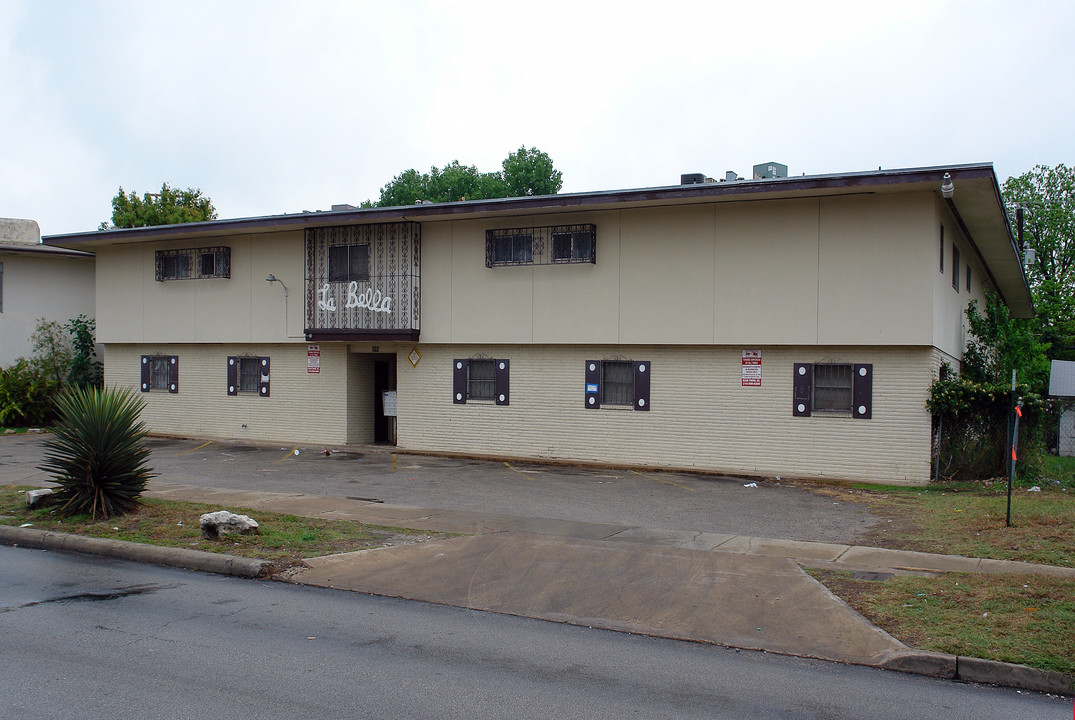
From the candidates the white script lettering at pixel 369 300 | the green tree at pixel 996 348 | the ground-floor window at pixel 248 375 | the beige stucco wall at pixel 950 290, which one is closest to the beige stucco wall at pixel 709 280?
the beige stucco wall at pixel 950 290

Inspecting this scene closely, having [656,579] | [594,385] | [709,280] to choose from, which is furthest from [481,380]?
[656,579]

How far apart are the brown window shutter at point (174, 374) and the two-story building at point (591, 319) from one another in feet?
0.13

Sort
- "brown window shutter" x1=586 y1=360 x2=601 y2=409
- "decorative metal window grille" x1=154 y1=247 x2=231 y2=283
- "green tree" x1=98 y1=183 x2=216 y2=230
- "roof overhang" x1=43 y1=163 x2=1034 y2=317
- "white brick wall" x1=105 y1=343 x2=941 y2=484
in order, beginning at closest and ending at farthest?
1. "roof overhang" x1=43 y1=163 x2=1034 y2=317
2. "white brick wall" x1=105 y1=343 x2=941 y2=484
3. "brown window shutter" x1=586 y1=360 x2=601 y2=409
4. "decorative metal window grille" x1=154 y1=247 x2=231 y2=283
5. "green tree" x1=98 y1=183 x2=216 y2=230

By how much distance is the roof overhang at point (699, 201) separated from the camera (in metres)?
15.9

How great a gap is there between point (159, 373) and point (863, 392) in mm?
19044

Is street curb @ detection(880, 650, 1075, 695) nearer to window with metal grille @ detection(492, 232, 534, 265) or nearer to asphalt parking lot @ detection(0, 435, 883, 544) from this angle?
asphalt parking lot @ detection(0, 435, 883, 544)

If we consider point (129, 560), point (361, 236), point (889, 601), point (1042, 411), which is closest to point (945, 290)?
point (1042, 411)

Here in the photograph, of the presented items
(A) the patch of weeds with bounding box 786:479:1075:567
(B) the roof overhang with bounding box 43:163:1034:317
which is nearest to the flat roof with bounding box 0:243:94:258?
(B) the roof overhang with bounding box 43:163:1034:317

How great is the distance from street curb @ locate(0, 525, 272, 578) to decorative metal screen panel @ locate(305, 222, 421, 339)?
10616 millimetres

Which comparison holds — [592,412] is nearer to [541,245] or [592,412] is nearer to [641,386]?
[641,386]

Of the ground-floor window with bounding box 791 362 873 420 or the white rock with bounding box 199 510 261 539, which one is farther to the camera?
the ground-floor window with bounding box 791 362 873 420

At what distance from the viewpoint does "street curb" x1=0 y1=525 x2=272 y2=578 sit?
32.2 feet

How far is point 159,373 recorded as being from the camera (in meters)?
25.1

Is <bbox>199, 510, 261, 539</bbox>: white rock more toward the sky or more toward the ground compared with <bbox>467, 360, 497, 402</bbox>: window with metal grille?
more toward the ground
